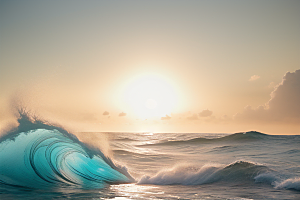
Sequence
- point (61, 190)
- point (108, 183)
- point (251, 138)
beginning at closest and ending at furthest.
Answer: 1. point (61, 190)
2. point (108, 183)
3. point (251, 138)

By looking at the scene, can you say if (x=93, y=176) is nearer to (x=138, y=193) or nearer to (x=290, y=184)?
(x=138, y=193)

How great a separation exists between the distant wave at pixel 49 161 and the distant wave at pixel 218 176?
141 centimetres

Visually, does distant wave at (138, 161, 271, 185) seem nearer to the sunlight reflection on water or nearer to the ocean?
the ocean

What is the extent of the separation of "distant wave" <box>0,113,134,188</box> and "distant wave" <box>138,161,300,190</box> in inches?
55.4

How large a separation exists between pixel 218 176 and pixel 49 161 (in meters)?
6.96

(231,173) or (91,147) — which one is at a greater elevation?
(91,147)

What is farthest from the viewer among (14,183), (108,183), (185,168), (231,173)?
(185,168)

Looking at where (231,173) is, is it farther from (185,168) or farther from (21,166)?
(21,166)

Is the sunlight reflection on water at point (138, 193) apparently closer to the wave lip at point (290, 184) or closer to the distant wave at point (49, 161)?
the distant wave at point (49, 161)

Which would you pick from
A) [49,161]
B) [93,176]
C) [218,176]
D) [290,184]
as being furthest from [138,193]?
[290,184]

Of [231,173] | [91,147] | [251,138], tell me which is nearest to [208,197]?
[231,173]

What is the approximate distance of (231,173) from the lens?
8.86 m

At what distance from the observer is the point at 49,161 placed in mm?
8961

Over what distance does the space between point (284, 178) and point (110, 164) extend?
6.89 m
